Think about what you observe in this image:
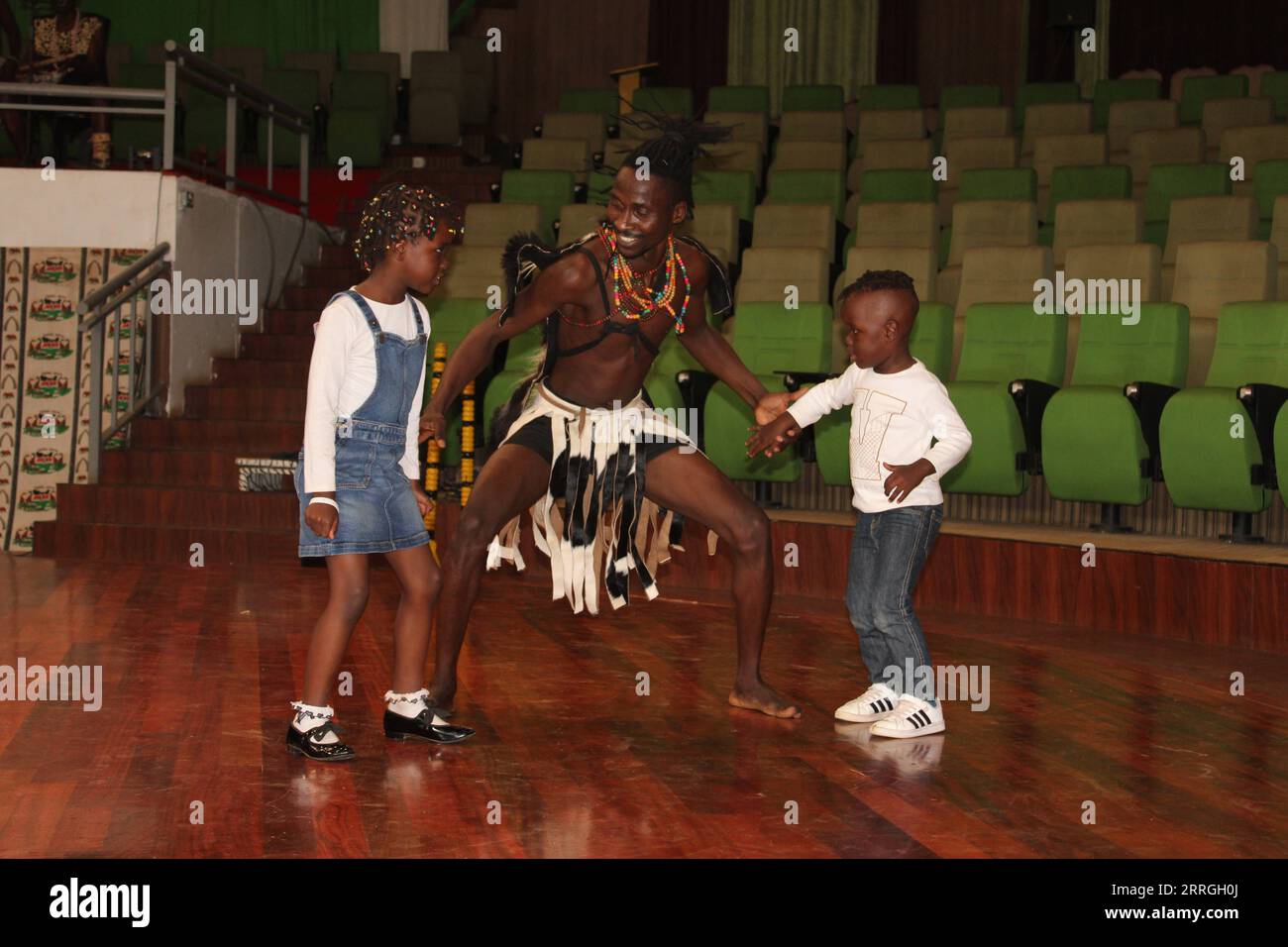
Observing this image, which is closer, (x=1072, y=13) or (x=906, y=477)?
(x=906, y=477)

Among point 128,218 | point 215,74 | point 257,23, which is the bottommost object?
point 128,218

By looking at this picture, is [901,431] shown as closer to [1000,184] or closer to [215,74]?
[1000,184]

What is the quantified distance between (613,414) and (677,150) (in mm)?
629

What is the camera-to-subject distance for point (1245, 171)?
23.4 ft

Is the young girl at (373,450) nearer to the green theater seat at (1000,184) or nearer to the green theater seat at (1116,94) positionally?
the green theater seat at (1000,184)

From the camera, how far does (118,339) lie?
6664mm

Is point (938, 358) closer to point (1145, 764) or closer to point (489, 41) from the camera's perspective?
point (1145, 764)

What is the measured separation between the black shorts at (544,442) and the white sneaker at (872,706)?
0.73m

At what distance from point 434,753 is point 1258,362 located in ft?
11.3

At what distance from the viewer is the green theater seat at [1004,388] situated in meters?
5.21

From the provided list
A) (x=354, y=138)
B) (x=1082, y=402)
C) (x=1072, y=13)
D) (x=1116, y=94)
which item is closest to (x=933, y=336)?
(x=1082, y=402)

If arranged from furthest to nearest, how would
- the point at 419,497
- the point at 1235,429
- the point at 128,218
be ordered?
the point at 128,218 < the point at 1235,429 < the point at 419,497

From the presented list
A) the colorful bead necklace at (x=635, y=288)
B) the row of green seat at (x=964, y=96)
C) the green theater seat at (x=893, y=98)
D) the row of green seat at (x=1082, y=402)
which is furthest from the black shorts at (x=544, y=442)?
the green theater seat at (x=893, y=98)
